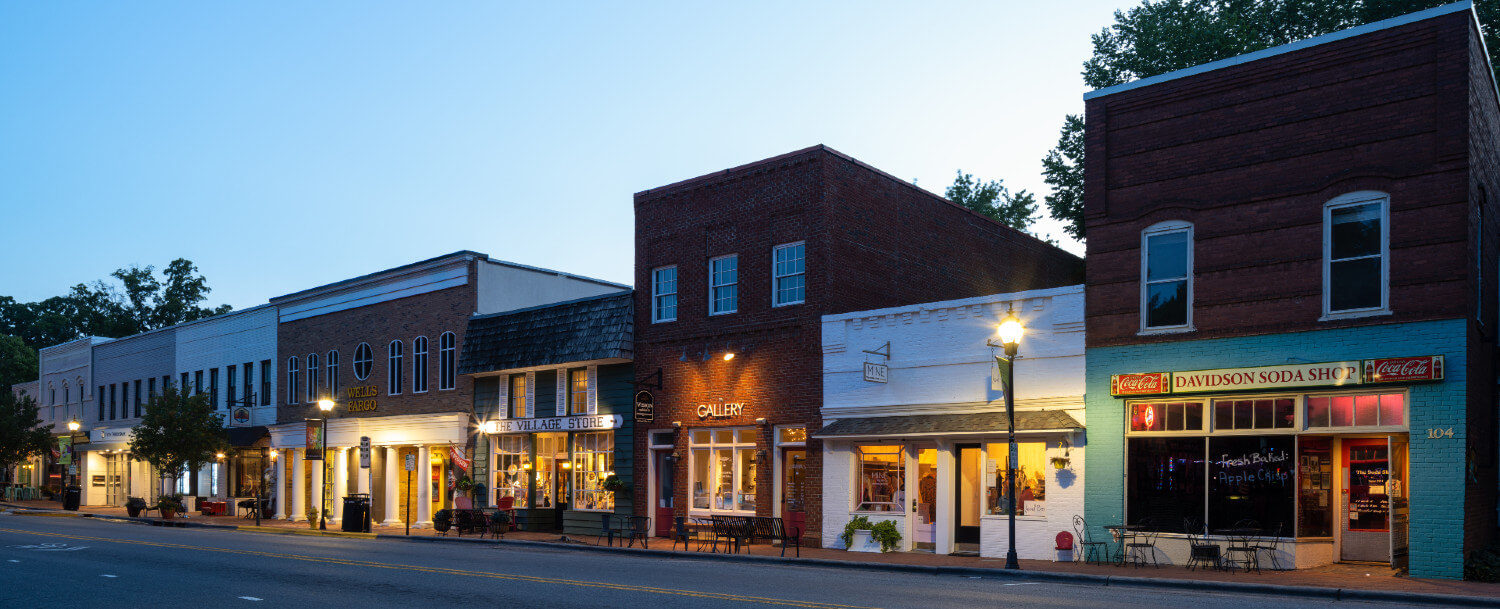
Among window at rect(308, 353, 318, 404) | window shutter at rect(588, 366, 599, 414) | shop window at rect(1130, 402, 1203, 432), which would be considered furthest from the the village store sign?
window at rect(308, 353, 318, 404)

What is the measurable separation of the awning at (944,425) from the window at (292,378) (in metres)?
24.7

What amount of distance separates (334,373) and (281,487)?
16.0ft

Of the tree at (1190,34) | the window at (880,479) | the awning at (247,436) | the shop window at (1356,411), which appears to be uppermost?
the tree at (1190,34)

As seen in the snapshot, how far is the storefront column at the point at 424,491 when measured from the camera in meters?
35.2

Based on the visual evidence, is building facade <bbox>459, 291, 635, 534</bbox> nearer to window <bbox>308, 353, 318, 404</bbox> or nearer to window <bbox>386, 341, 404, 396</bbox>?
window <bbox>386, 341, 404, 396</bbox>

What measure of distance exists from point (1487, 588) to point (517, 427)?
23.0 metres

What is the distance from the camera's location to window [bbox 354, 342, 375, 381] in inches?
1523

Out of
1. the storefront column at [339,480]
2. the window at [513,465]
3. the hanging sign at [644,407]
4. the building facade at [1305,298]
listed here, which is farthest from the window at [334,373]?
the building facade at [1305,298]

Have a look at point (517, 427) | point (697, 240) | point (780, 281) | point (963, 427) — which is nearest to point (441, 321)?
point (517, 427)

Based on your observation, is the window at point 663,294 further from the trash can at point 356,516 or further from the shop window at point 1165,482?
the shop window at point 1165,482

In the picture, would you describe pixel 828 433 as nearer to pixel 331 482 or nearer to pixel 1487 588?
pixel 1487 588

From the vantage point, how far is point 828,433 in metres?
24.4

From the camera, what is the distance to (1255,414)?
1925 centimetres

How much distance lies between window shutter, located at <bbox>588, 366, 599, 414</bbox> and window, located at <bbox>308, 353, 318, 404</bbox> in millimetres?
14863
